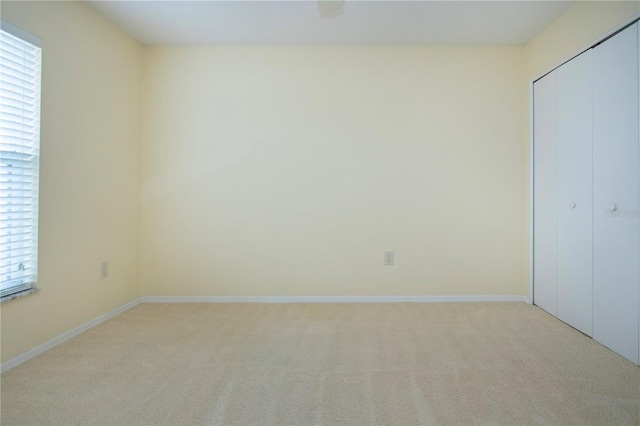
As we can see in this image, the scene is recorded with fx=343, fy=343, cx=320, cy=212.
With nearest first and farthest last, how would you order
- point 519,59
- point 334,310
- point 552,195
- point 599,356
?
point 599,356 → point 552,195 → point 334,310 → point 519,59

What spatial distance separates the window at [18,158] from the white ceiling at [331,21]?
32.1 inches

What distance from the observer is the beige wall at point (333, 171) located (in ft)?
10.6

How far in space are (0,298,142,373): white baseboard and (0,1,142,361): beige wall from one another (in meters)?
0.03

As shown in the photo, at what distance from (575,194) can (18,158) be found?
3.73 meters

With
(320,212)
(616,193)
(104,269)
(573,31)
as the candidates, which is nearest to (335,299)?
(320,212)

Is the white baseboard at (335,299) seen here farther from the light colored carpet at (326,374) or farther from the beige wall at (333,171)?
the light colored carpet at (326,374)

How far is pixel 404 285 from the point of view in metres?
3.27

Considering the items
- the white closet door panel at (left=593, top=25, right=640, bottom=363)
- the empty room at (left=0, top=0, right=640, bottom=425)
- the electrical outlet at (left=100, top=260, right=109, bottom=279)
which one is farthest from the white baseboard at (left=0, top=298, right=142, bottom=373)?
the white closet door panel at (left=593, top=25, right=640, bottom=363)

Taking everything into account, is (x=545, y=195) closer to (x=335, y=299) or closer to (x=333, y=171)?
(x=333, y=171)

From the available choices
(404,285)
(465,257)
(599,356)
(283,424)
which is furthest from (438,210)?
(283,424)

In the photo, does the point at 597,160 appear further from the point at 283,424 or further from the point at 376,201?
the point at 283,424

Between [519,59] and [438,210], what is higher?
[519,59]

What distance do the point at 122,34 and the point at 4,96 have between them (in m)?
1.39

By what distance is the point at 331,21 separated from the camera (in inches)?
110
